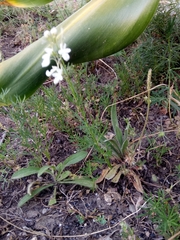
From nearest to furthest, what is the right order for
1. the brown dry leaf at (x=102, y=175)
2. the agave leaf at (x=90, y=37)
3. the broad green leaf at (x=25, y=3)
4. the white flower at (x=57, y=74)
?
the white flower at (x=57, y=74) < the agave leaf at (x=90, y=37) < the brown dry leaf at (x=102, y=175) < the broad green leaf at (x=25, y=3)

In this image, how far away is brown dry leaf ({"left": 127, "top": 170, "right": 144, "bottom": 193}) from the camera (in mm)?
854

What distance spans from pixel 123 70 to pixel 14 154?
0.55m

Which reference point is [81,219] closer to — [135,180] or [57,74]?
[135,180]

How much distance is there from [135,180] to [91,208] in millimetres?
165

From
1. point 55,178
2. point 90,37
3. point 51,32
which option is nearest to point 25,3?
point 90,37

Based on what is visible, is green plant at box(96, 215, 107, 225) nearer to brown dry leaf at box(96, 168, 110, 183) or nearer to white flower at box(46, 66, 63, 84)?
brown dry leaf at box(96, 168, 110, 183)

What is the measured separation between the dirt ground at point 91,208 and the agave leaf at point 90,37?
32 centimetres

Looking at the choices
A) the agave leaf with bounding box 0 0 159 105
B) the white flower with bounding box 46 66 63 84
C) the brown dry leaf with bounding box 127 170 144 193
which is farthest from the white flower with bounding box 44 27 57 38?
the brown dry leaf with bounding box 127 170 144 193

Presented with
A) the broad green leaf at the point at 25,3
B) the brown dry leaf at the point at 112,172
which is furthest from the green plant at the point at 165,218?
the broad green leaf at the point at 25,3

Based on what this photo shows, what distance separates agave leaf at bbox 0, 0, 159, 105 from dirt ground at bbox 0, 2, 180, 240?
1.06ft

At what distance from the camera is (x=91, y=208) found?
860 millimetres

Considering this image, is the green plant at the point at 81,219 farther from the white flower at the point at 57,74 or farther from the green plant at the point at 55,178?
the white flower at the point at 57,74

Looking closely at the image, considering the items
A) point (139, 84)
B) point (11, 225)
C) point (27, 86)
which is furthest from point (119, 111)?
point (11, 225)

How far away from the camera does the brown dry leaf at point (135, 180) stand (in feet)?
2.80
